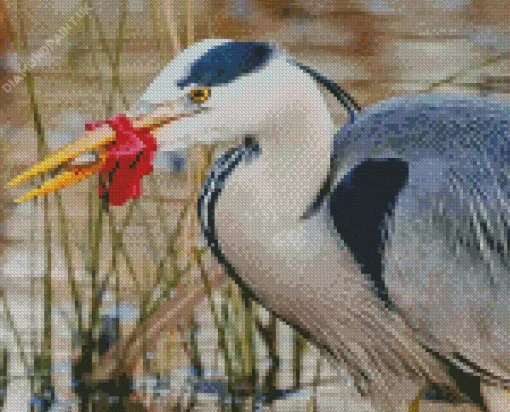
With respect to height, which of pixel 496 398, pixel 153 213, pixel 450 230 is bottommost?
pixel 496 398

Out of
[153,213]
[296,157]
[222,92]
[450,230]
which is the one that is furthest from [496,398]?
[153,213]

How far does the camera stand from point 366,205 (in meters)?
1.54

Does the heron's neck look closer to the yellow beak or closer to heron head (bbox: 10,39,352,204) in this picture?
heron head (bbox: 10,39,352,204)

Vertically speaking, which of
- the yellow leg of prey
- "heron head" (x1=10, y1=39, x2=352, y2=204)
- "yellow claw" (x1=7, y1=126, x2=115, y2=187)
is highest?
"heron head" (x1=10, y1=39, x2=352, y2=204)

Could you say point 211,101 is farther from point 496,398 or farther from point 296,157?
point 496,398

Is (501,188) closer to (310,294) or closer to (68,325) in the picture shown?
(310,294)

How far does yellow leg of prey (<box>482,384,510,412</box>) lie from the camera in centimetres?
158

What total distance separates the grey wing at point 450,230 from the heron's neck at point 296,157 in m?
0.04

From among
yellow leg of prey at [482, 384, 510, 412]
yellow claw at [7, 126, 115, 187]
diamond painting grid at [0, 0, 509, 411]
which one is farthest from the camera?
diamond painting grid at [0, 0, 509, 411]

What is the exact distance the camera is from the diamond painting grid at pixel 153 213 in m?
2.00

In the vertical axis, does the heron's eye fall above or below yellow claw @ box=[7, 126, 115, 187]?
above

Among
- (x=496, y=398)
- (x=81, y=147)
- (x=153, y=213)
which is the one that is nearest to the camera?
(x=81, y=147)

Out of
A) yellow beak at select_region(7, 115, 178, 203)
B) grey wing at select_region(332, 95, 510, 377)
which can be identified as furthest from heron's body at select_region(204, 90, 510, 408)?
yellow beak at select_region(7, 115, 178, 203)

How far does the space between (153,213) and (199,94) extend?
2.80ft
